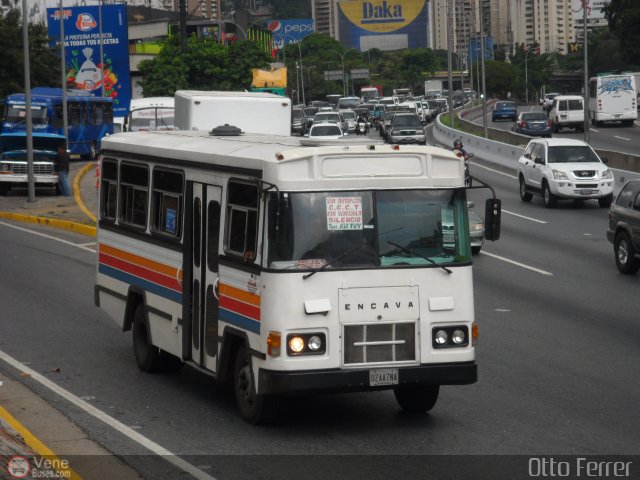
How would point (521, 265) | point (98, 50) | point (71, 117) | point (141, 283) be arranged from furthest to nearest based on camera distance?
point (98, 50) < point (71, 117) < point (521, 265) < point (141, 283)

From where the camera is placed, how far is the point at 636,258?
71.0 feet

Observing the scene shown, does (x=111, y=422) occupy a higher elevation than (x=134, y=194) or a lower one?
lower

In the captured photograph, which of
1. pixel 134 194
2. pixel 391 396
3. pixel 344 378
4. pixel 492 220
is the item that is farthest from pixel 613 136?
pixel 344 378

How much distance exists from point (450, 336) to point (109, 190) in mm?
5536

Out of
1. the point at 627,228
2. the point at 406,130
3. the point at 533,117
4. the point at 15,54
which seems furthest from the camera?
the point at 533,117

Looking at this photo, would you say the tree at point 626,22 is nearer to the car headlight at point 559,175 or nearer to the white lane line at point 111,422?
the car headlight at point 559,175

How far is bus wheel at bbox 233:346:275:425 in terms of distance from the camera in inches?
417

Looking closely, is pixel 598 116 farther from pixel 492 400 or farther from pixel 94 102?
pixel 492 400

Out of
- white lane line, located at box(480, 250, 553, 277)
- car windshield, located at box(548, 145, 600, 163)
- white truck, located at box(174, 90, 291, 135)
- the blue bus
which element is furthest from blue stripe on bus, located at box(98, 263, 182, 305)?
the blue bus

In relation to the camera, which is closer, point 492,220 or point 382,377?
point 382,377

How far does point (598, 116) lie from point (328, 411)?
7052cm

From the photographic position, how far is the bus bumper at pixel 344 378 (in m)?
10.1

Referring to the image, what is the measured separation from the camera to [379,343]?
10359mm

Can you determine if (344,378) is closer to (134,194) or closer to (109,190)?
(134,194)
